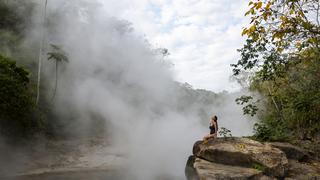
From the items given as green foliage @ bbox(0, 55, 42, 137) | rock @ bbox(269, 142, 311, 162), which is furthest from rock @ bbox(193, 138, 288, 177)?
green foliage @ bbox(0, 55, 42, 137)

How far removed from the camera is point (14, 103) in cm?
1808

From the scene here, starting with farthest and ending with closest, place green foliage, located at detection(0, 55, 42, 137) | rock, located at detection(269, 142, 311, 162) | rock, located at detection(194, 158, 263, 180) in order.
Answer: green foliage, located at detection(0, 55, 42, 137)
rock, located at detection(269, 142, 311, 162)
rock, located at detection(194, 158, 263, 180)

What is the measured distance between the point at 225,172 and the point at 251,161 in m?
0.92

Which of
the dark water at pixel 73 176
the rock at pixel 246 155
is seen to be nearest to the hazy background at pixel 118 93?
the dark water at pixel 73 176

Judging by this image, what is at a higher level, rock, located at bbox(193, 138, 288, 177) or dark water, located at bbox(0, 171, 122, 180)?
rock, located at bbox(193, 138, 288, 177)

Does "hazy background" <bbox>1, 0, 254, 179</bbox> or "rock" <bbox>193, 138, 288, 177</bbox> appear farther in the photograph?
"hazy background" <bbox>1, 0, 254, 179</bbox>

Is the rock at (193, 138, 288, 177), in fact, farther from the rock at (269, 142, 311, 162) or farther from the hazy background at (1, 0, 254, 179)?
the hazy background at (1, 0, 254, 179)

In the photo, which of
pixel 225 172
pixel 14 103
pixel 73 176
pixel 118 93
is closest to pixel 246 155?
pixel 225 172

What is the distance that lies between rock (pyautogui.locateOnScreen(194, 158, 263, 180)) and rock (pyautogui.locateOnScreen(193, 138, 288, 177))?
0.80 ft

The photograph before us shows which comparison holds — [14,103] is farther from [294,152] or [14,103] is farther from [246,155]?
[294,152]

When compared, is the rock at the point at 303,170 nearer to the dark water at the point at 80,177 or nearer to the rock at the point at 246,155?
the rock at the point at 246,155

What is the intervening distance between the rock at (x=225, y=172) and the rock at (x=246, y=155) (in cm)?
24

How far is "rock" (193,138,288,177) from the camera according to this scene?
9.96 m

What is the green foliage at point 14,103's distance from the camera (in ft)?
57.6
